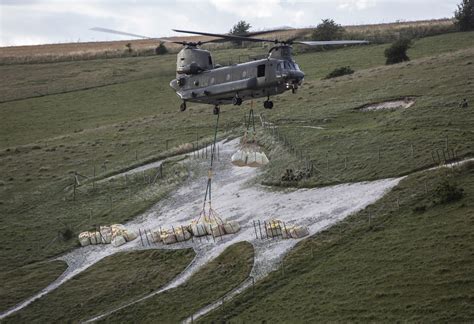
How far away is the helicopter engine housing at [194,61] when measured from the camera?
5916cm

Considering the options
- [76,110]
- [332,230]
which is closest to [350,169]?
[332,230]

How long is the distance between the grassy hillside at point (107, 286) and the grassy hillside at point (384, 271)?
404 inches

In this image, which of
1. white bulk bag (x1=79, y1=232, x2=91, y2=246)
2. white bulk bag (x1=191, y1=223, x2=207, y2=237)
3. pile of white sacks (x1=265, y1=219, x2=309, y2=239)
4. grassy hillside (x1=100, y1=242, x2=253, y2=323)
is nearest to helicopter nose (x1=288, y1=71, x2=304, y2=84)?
pile of white sacks (x1=265, y1=219, x2=309, y2=239)

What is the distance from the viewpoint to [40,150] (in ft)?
349

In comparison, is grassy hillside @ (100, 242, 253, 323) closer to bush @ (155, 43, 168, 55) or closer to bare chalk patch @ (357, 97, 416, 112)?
bare chalk patch @ (357, 97, 416, 112)

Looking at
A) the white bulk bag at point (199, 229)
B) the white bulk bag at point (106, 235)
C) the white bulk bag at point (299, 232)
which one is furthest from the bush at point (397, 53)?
the white bulk bag at point (299, 232)

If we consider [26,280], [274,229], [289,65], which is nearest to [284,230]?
[274,229]

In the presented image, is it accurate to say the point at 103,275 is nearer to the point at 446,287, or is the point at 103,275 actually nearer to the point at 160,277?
the point at 160,277

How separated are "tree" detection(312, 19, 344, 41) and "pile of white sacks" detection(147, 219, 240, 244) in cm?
8818

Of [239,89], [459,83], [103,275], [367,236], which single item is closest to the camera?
[239,89]

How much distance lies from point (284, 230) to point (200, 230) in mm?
9120

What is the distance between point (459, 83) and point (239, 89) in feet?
164

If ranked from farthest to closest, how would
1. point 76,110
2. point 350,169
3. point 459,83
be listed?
point 76,110 < point 459,83 < point 350,169

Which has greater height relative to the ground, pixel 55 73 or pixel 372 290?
pixel 55 73
